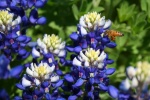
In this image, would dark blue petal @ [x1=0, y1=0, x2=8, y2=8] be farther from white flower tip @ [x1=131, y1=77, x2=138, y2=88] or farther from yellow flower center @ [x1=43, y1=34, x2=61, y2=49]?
white flower tip @ [x1=131, y1=77, x2=138, y2=88]

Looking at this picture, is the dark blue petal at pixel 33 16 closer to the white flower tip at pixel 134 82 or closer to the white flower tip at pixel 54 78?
the white flower tip at pixel 54 78

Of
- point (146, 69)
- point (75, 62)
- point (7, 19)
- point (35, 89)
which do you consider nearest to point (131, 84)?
point (146, 69)

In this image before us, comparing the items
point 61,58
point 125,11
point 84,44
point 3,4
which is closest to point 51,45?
point 61,58

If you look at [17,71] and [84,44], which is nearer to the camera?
[84,44]

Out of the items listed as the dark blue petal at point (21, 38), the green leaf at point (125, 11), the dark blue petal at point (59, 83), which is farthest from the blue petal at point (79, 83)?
the green leaf at point (125, 11)

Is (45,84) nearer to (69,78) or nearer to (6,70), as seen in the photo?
(69,78)

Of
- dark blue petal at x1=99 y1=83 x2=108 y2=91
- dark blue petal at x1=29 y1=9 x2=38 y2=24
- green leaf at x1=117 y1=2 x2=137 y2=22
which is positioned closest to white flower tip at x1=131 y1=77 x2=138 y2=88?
dark blue petal at x1=99 y1=83 x2=108 y2=91
